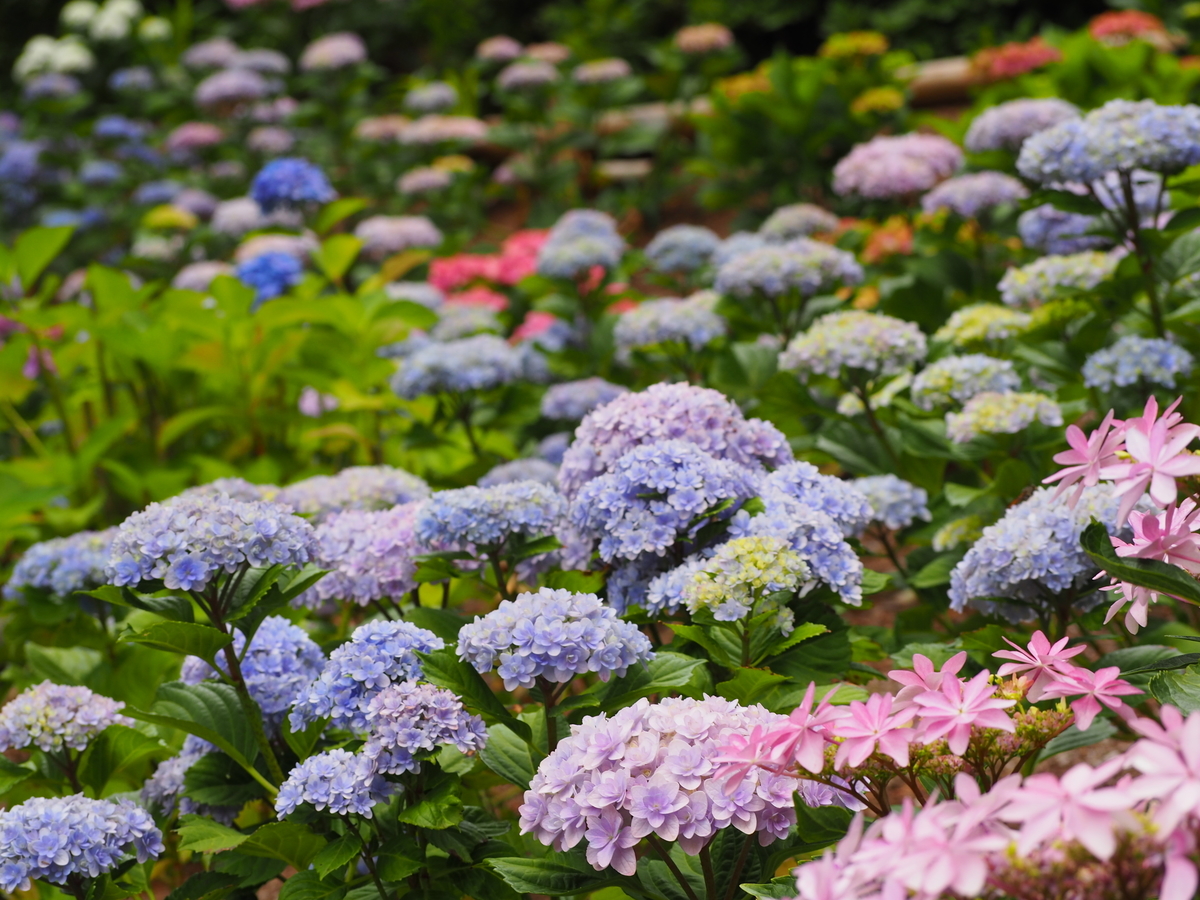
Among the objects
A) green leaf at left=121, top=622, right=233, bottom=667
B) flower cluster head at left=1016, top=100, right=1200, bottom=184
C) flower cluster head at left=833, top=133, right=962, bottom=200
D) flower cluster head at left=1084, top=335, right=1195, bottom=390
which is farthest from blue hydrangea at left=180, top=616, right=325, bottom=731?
flower cluster head at left=833, top=133, right=962, bottom=200

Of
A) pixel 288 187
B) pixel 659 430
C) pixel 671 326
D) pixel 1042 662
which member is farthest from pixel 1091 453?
pixel 288 187

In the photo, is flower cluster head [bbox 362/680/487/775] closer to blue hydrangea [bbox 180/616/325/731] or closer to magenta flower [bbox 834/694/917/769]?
blue hydrangea [bbox 180/616/325/731]

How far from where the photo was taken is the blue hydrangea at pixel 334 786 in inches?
58.2

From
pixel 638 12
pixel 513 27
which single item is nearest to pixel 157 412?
pixel 638 12

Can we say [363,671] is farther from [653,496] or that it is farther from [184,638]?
[653,496]

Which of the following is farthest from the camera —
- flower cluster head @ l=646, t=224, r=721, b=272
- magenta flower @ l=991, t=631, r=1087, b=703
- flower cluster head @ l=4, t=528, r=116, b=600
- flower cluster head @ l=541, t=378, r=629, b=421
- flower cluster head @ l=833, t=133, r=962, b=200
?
flower cluster head @ l=646, t=224, r=721, b=272

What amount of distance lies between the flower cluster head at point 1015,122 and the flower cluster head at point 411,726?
8.60 feet

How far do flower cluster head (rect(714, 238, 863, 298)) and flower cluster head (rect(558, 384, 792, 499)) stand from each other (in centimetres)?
114

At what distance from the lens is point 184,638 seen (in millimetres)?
1643

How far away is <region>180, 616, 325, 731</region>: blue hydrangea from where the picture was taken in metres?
1.83

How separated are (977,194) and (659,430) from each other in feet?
6.69

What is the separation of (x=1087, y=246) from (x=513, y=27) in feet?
26.4

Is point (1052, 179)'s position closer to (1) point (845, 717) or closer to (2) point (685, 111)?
(1) point (845, 717)

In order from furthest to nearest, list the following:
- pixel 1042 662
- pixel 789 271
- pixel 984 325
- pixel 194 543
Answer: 1. pixel 789 271
2. pixel 984 325
3. pixel 194 543
4. pixel 1042 662
